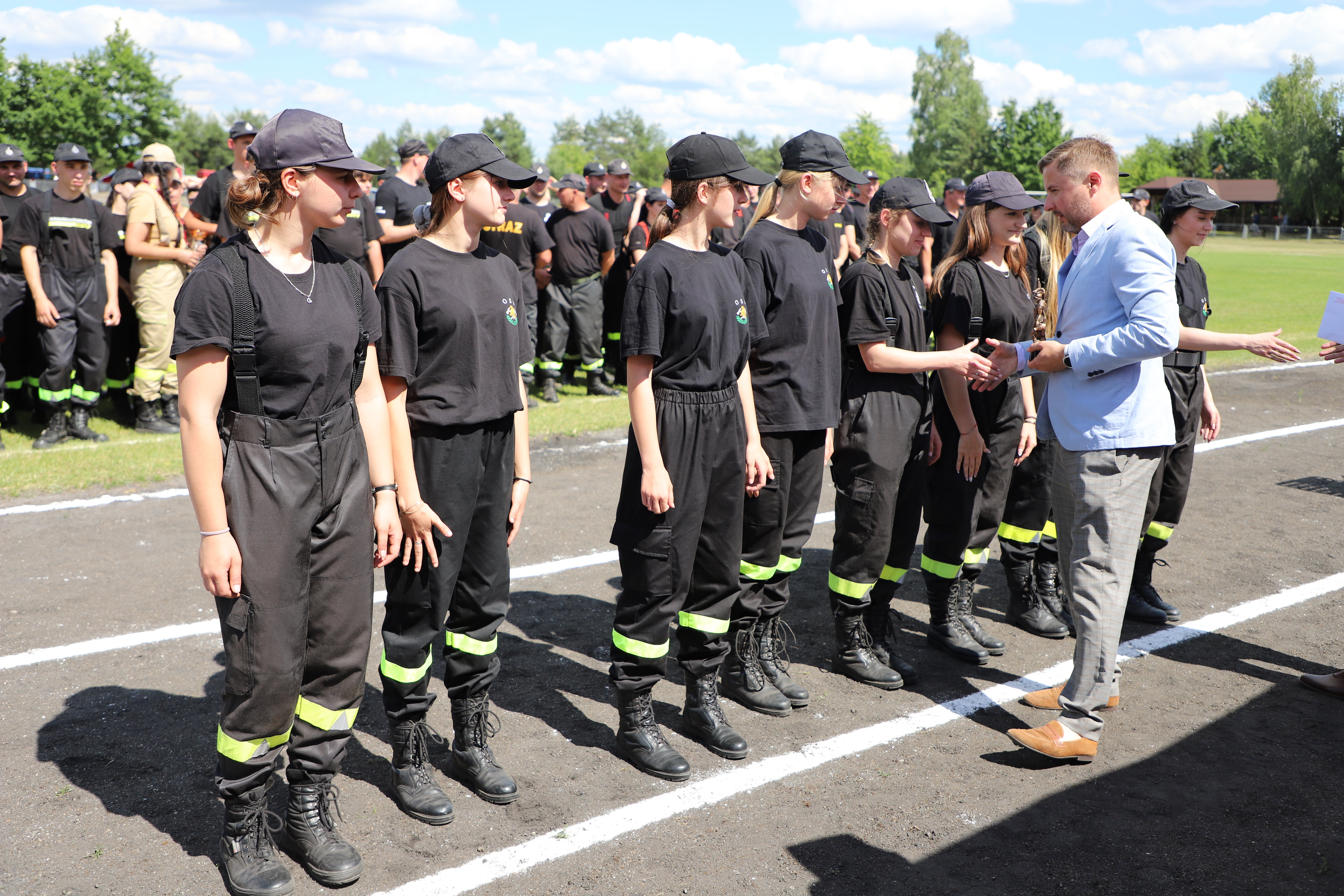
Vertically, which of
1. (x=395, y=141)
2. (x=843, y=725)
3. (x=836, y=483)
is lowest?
(x=843, y=725)

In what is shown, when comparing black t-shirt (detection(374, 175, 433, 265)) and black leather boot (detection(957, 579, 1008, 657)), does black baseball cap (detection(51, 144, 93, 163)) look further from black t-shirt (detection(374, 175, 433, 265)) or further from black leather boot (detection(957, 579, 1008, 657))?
black leather boot (detection(957, 579, 1008, 657))

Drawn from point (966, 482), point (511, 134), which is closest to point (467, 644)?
point (966, 482)

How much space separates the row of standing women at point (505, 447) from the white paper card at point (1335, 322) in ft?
4.40

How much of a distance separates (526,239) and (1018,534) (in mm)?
6773

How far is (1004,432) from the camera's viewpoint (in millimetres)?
5395

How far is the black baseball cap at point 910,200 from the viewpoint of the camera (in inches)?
184

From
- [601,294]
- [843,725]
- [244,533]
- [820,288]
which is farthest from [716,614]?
[601,294]

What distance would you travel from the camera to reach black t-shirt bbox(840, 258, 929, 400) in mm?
4707

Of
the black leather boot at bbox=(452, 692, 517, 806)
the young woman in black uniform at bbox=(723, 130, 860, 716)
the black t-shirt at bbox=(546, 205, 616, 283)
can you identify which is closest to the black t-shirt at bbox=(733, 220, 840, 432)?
the young woman in black uniform at bbox=(723, 130, 860, 716)

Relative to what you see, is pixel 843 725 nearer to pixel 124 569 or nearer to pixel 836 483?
pixel 836 483

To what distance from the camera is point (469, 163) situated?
362 centimetres

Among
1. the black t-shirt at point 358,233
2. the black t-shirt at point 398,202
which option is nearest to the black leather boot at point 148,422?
the black t-shirt at point 358,233

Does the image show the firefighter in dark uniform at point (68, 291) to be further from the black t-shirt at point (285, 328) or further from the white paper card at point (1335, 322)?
the white paper card at point (1335, 322)

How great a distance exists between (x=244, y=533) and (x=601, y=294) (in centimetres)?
971
